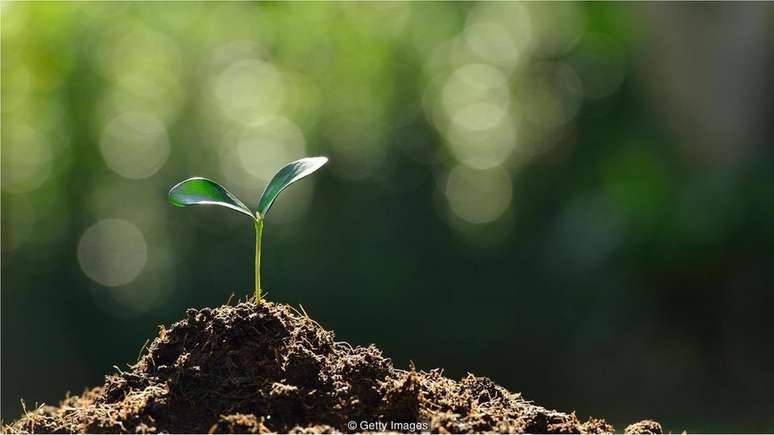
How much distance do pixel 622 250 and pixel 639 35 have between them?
7.16 ft

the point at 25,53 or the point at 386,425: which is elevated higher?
the point at 25,53

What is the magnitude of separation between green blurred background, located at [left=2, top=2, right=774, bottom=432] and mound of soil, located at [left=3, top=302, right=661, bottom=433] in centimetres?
445

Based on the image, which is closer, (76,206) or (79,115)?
(76,206)

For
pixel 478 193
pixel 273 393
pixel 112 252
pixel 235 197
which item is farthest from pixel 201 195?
pixel 112 252

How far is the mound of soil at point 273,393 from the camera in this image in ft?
4.54

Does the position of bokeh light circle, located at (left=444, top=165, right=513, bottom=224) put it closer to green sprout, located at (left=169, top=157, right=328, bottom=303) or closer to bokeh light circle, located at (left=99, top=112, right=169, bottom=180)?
bokeh light circle, located at (left=99, top=112, right=169, bottom=180)

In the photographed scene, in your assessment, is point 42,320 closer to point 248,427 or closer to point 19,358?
point 19,358

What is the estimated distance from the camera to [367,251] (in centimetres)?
713

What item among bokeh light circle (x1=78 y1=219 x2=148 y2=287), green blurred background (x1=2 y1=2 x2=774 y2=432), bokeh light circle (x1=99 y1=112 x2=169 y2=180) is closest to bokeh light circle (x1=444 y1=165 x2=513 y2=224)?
green blurred background (x1=2 y1=2 x2=774 y2=432)

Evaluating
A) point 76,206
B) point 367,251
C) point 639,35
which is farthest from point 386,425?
point 76,206

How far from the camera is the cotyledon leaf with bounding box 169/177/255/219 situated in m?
1.57

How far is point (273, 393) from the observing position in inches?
55.1

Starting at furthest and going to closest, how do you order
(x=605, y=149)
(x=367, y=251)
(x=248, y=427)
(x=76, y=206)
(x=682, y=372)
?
1. (x=76, y=206)
2. (x=605, y=149)
3. (x=367, y=251)
4. (x=682, y=372)
5. (x=248, y=427)

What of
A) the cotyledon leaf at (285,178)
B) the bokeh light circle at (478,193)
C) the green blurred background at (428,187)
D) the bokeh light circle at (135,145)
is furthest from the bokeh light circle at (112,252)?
the cotyledon leaf at (285,178)
